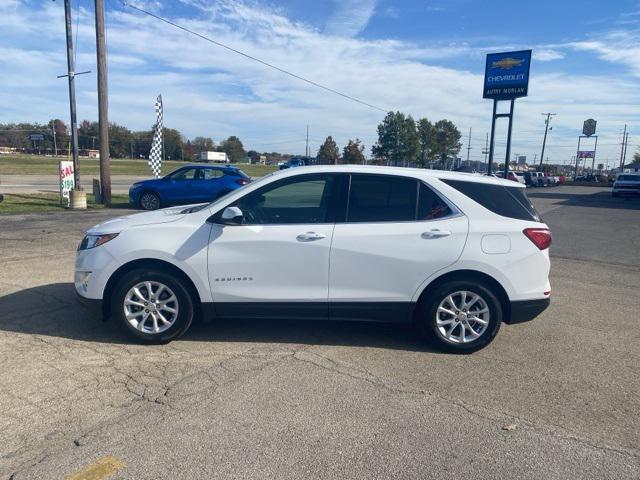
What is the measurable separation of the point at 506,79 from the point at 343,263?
27426 mm

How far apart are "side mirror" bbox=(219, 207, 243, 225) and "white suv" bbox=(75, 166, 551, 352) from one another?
1 cm

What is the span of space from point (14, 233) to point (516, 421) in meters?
11.1

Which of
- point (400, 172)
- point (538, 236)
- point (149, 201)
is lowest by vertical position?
point (149, 201)

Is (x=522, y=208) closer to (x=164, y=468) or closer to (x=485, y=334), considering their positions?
(x=485, y=334)

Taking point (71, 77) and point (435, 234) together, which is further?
point (71, 77)

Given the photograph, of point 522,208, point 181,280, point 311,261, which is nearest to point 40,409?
point 181,280

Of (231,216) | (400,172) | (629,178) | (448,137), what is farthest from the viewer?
(448,137)

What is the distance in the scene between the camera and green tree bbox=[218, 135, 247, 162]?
411 ft

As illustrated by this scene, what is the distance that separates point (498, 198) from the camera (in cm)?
464

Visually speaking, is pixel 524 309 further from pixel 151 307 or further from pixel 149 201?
pixel 149 201

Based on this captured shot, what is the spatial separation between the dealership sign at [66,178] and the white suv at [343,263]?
542 inches

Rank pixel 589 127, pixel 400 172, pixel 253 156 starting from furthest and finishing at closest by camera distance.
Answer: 1. pixel 253 156
2. pixel 589 127
3. pixel 400 172

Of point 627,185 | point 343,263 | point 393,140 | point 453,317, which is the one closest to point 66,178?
point 343,263

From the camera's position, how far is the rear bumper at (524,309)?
455 centimetres
